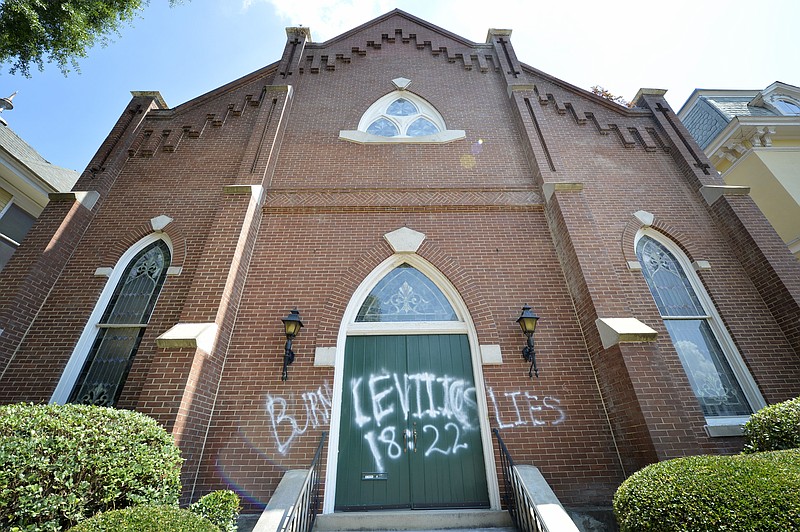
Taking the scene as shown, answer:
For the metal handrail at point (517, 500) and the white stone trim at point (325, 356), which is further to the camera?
the white stone trim at point (325, 356)

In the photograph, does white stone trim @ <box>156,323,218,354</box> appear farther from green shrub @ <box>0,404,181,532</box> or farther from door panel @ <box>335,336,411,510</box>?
door panel @ <box>335,336,411,510</box>

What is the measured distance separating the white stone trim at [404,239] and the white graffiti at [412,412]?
2.24 m

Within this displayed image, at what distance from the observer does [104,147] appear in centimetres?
823

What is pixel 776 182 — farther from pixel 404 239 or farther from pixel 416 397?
pixel 416 397

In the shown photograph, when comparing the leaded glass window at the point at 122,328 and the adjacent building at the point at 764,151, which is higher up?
the adjacent building at the point at 764,151

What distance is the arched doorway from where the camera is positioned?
4988 millimetres

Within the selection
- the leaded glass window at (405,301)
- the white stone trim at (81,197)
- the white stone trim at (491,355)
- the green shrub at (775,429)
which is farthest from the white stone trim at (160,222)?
the green shrub at (775,429)

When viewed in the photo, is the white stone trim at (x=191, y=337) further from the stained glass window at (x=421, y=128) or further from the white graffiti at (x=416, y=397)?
the stained glass window at (x=421, y=128)

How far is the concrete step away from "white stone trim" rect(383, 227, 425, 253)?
4023mm

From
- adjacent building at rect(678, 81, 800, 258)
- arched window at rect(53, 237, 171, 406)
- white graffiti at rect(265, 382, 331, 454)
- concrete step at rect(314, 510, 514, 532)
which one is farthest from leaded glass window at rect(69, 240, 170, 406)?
adjacent building at rect(678, 81, 800, 258)

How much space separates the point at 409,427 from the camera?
17.5 ft

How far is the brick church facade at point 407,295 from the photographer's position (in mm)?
5039

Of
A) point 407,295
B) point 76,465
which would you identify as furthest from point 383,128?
point 76,465

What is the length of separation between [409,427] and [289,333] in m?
2.32
